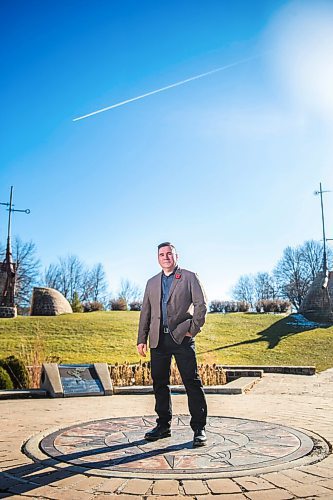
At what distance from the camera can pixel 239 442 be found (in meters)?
4.18

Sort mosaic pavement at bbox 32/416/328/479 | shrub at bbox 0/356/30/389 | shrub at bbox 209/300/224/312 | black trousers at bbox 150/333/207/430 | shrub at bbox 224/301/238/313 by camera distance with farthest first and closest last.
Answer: shrub at bbox 209/300/224/312 < shrub at bbox 224/301/238/313 < shrub at bbox 0/356/30/389 < black trousers at bbox 150/333/207/430 < mosaic pavement at bbox 32/416/328/479

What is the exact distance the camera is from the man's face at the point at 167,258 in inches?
183

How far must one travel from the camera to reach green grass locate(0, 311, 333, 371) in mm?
16859

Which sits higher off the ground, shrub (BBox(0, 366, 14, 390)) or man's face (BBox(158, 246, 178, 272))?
man's face (BBox(158, 246, 178, 272))

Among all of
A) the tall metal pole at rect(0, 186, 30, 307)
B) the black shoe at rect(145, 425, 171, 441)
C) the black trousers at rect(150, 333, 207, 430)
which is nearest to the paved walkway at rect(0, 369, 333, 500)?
the black shoe at rect(145, 425, 171, 441)

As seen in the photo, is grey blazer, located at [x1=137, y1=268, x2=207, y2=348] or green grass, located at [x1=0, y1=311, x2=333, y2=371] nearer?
grey blazer, located at [x1=137, y1=268, x2=207, y2=348]

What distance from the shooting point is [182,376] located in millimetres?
4348

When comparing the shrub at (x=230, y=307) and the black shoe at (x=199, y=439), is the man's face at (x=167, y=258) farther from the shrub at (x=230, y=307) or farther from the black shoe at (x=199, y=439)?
the shrub at (x=230, y=307)

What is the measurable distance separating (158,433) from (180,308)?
1196 mm

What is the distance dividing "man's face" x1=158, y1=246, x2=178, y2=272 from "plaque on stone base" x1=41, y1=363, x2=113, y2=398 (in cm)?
398

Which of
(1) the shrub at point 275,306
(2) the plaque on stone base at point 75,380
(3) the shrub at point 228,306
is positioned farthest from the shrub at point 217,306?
(2) the plaque on stone base at point 75,380

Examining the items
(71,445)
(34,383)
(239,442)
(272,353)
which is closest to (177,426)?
(239,442)

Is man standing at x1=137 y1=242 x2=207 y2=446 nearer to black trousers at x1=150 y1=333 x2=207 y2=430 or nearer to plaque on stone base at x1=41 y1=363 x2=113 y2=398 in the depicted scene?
black trousers at x1=150 y1=333 x2=207 y2=430

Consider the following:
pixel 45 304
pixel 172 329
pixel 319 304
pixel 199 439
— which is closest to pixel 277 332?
pixel 319 304
